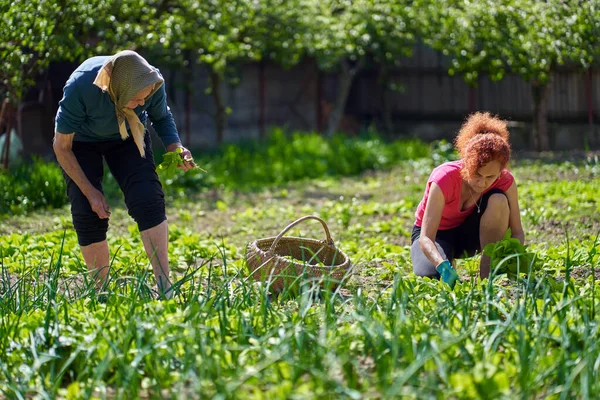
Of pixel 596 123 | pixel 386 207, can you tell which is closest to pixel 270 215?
pixel 386 207

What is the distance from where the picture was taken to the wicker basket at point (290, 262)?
4.04 meters

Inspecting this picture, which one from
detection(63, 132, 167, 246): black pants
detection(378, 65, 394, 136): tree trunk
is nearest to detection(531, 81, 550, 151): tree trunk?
detection(378, 65, 394, 136): tree trunk

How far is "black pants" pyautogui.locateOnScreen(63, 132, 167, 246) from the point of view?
4.50m

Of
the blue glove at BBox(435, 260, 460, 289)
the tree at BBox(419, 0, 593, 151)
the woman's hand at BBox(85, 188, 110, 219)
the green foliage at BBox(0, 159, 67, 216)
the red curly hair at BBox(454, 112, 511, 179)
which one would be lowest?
the blue glove at BBox(435, 260, 460, 289)

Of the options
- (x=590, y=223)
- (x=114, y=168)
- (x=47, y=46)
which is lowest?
(x=590, y=223)

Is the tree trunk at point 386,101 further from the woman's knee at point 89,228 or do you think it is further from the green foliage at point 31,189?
the woman's knee at point 89,228

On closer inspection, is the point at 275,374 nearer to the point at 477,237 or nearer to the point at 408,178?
the point at 477,237

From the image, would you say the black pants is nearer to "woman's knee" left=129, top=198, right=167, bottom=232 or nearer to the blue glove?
"woman's knee" left=129, top=198, right=167, bottom=232

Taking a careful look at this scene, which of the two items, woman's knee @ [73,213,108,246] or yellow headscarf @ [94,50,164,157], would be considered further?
woman's knee @ [73,213,108,246]

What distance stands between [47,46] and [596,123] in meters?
8.44

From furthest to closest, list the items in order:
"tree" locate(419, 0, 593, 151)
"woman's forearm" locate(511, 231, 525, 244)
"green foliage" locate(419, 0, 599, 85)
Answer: "tree" locate(419, 0, 593, 151)
"green foliage" locate(419, 0, 599, 85)
"woman's forearm" locate(511, 231, 525, 244)

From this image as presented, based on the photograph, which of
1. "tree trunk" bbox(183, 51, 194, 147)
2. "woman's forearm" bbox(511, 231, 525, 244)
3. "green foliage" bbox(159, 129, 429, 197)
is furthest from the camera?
"tree trunk" bbox(183, 51, 194, 147)

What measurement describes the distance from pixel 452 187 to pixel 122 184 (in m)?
1.70

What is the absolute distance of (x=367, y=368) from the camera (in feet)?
9.82
